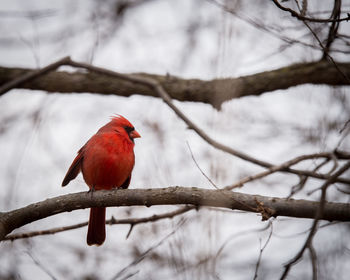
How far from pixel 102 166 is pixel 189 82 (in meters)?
1.52

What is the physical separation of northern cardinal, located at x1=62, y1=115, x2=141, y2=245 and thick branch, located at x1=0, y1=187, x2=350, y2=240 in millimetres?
804

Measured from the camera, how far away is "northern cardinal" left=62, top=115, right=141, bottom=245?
13.0 ft

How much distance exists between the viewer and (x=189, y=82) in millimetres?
4945

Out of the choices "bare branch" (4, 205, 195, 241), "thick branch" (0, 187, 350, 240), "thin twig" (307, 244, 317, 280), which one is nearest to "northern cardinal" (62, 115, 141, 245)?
"bare branch" (4, 205, 195, 241)

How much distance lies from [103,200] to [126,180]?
3.94 ft

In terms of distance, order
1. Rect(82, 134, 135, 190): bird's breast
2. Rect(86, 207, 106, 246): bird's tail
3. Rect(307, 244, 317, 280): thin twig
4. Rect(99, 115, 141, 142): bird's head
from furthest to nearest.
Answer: Rect(99, 115, 141, 142): bird's head < Rect(86, 207, 106, 246): bird's tail < Rect(82, 134, 135, 190): bird's breast < Rect(307, 244, 317, 280): thin twig

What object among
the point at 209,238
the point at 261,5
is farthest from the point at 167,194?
the point at 261,5

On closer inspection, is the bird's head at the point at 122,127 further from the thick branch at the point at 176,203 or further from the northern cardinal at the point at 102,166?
the thick branch at the point at 176,203

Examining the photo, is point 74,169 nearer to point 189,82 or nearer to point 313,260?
point 189,82

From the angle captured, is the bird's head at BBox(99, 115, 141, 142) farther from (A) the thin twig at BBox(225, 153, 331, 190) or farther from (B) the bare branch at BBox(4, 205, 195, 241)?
(A) the thin twig at BBox(225, 153, 331, 190)

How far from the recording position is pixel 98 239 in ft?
13.6

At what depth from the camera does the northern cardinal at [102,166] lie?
3965mm

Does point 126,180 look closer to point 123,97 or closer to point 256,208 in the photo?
point 123,97

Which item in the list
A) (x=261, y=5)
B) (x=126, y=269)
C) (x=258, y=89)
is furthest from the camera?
(x=258, y=89)
